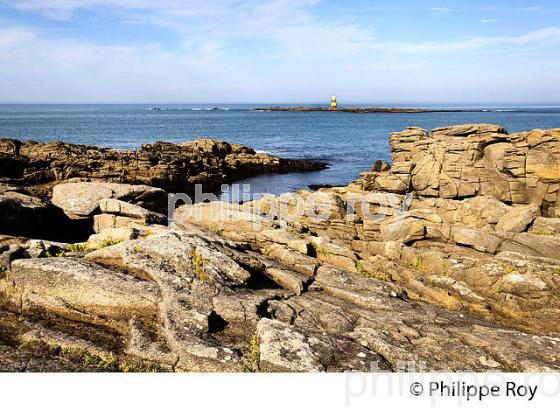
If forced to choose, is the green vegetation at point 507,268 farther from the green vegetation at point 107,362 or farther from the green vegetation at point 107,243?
the green vegetation at point 107,243

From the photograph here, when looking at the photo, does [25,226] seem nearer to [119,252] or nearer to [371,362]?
[119,252]

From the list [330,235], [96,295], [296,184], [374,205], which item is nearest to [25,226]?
[96,295]

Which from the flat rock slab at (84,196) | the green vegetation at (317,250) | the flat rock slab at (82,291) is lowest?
the green vegetation at (317,250)

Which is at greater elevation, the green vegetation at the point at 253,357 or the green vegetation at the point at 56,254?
the green vegetation at the point at 56,254

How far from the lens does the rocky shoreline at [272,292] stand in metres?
9.66

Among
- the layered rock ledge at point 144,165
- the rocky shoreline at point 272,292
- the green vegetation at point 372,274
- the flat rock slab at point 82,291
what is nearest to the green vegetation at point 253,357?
the rocky shoreline at point 272,292

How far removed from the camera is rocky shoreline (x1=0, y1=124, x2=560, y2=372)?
31.7 ft

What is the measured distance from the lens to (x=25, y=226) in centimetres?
1730

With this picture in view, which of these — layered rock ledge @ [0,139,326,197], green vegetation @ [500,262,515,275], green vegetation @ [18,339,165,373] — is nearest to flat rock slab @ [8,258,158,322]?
green vegetation @ [18,339,165,373]

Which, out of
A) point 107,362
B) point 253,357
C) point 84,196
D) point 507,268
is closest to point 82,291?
point 107,362

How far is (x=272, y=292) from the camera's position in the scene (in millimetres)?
13242

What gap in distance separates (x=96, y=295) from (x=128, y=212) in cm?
960

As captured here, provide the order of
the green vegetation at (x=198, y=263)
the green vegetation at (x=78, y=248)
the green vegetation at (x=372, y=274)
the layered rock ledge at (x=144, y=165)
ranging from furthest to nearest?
the layered rock ledge at (x=144, y=165), the green vegetation at (x=372, y=274), the green vegetation at (x=78, y=248), the green vegetation at (x=198, y=263)

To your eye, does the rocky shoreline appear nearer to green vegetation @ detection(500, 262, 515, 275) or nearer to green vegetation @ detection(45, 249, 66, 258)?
green vegetation @ detection(500, 262, 515, 275)
